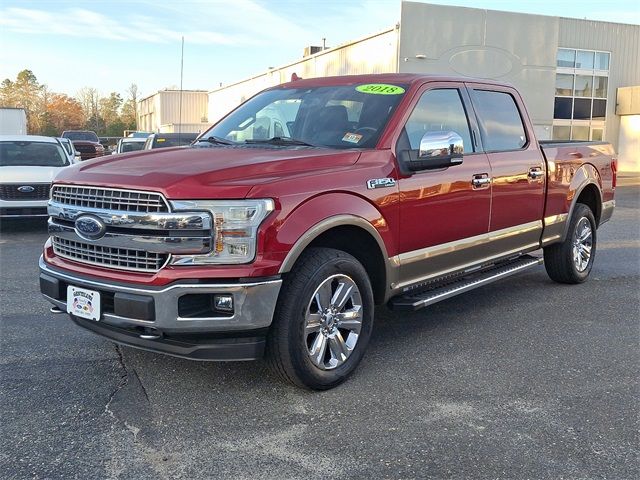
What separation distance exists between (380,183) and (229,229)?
1.19 m

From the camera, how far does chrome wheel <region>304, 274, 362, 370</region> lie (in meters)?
3.85

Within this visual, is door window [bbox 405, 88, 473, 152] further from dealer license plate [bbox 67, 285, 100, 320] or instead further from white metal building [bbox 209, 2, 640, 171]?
white metal building [bbox 209, 2, 640, 171]

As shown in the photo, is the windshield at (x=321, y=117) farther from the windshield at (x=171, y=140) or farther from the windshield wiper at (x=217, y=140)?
the windshield at (x=171, y=140)

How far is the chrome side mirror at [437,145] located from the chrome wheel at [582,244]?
2.94 meters

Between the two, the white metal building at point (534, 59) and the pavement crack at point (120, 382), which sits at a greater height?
the white metal building at point (534, 59)

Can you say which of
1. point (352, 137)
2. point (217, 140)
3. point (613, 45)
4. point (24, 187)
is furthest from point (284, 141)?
point (613, 45)

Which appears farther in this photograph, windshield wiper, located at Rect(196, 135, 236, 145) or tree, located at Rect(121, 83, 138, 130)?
tree, located at Rect(121, 83, 138, 130)

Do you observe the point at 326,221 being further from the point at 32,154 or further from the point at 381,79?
the point at 32,154

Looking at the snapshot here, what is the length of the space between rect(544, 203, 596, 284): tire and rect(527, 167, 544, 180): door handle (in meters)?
0.99

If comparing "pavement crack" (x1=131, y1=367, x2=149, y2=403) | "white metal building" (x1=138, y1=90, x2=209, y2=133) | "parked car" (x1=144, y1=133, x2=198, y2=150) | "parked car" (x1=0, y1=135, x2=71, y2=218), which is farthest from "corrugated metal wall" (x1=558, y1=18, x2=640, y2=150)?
"white metal building" (x1=138, y1=90, x2=209, y2=133)

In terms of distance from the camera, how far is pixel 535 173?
5773 mm

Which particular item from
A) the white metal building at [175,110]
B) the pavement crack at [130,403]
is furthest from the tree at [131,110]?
the pavement crack at [130,403]

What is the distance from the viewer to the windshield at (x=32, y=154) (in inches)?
441

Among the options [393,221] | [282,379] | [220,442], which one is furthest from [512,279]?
[220,442]
